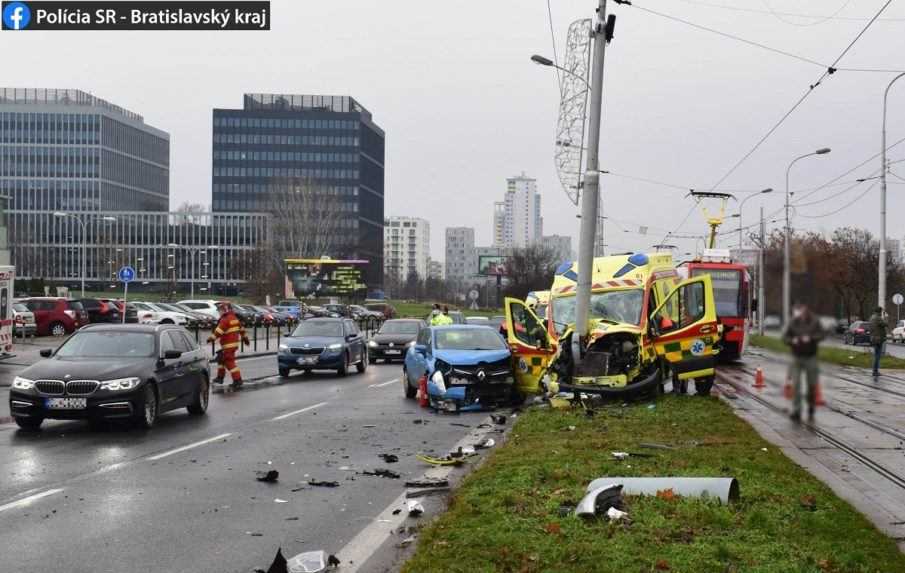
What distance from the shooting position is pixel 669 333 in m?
2.66

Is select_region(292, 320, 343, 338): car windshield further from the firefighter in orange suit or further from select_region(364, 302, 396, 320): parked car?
select_region(364, 302, 396, 320): parked car

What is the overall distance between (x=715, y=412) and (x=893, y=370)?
16559mm

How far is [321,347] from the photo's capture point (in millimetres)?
28344

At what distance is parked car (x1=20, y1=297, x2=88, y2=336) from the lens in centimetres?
4416

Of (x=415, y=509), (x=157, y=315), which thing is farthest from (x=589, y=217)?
(x=157, y=315)

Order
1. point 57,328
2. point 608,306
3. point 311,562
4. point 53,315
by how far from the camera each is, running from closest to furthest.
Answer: point 311,562 < point 608,306 < point 53,315 < point 57,328

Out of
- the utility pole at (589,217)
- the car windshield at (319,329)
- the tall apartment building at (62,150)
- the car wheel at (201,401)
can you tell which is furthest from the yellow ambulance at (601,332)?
the tall apartment building at (62,150)

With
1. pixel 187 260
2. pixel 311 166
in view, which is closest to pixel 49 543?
pixel 187 260

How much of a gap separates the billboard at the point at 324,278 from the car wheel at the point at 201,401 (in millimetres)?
51906

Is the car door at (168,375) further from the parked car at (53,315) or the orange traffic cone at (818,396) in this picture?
the parked car at (53,315)

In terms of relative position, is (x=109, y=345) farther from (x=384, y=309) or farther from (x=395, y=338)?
(x=384, y=309)

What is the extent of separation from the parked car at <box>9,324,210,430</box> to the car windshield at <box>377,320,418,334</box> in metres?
19.4

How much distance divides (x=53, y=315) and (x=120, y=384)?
106 feet

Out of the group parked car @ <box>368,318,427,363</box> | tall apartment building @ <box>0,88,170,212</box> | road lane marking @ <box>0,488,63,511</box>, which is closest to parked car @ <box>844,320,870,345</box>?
road lane marking @ <box>0,488,63,511</box>
